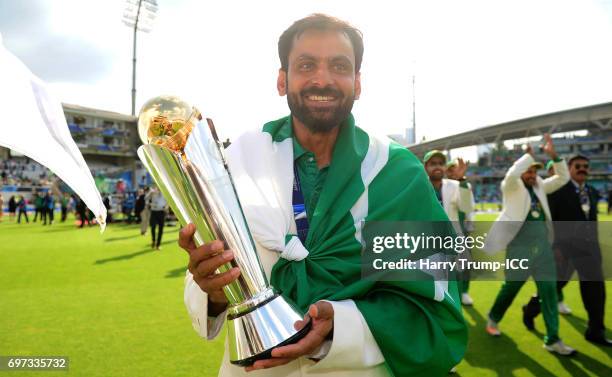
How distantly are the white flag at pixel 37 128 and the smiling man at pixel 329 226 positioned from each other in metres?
0.30

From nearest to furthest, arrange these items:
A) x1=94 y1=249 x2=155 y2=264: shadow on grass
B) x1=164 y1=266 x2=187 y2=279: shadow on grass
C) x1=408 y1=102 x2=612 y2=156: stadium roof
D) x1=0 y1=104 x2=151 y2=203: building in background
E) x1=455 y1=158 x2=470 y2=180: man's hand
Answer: x1=455 y1=158 x2=470 y2=180: man's hand
x1=164 y1=266 x2=187 y2=279: shadow on grass
x1=94 y1=249 x2=155 y2=264: shadow on grass
x1=408 y1=102 x2=612 y2=156: stadium roof
x1=0 y1=104 x2=151 y2=203: building in background

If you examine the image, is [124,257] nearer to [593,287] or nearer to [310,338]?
[593,287]

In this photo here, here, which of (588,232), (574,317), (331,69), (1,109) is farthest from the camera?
(574,317)

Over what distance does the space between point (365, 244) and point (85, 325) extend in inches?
177

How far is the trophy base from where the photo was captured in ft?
3.59

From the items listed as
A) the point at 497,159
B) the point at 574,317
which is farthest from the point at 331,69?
the point at 497,159

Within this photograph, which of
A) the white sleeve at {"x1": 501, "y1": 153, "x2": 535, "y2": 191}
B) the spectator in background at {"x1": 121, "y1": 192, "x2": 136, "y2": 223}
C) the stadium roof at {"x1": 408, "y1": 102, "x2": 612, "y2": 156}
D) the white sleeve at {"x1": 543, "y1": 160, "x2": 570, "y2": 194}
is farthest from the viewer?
the stadium roof at {"x1": 408, "y1": 102, "x2": 612, "y2": 156}

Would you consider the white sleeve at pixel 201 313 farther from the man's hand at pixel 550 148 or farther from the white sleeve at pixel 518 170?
the man's hand at pixel 550 148

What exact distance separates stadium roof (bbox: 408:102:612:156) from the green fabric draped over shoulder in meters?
43.9

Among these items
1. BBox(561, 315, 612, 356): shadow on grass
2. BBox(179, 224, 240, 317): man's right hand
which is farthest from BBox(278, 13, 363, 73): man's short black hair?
BBox(561, 315, 612, 356): shadow on grass

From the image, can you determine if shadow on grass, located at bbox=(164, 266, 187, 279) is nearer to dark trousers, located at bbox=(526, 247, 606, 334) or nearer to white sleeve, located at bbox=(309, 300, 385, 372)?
dark trousers, located at bbox=(526, 247, 606, 334)

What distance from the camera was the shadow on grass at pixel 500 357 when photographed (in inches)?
149

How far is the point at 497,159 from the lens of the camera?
212 ft

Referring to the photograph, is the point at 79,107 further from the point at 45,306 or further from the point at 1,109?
the point at 1,109
